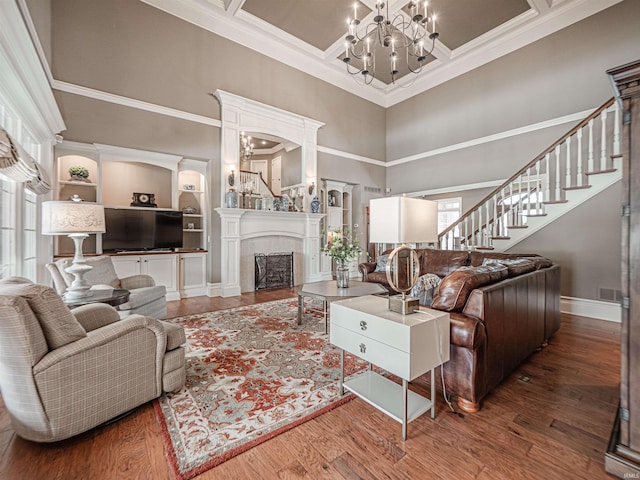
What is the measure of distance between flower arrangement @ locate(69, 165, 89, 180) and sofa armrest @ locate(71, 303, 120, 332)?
350 centimetres

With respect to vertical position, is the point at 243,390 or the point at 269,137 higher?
the point at 269,137

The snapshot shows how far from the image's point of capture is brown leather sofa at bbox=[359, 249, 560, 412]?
1828 mm

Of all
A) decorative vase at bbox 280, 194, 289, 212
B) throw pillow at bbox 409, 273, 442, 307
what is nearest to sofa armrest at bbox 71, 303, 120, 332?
throw pillow at bbox 409, 273, 442, 307

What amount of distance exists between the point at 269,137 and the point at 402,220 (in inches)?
207

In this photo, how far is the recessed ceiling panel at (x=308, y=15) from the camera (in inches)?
199

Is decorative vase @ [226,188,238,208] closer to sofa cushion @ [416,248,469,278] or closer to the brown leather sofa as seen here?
sofa cushion @ [416,248,469,278]

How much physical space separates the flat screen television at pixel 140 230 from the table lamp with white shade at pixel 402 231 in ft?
14.4

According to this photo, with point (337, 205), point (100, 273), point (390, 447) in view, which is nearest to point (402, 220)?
point (390, 447)

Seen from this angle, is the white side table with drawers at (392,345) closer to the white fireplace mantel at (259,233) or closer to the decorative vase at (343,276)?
the decorative vase at (343,276)

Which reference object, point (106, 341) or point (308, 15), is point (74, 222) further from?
point (308, 15)

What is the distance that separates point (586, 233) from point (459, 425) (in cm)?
427

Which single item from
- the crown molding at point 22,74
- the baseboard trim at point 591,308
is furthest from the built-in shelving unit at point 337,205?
the crown molding at point 22,74

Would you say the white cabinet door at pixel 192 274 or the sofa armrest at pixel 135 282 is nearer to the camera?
the sofa armrest at pixel 135 282

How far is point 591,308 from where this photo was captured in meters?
4.16
